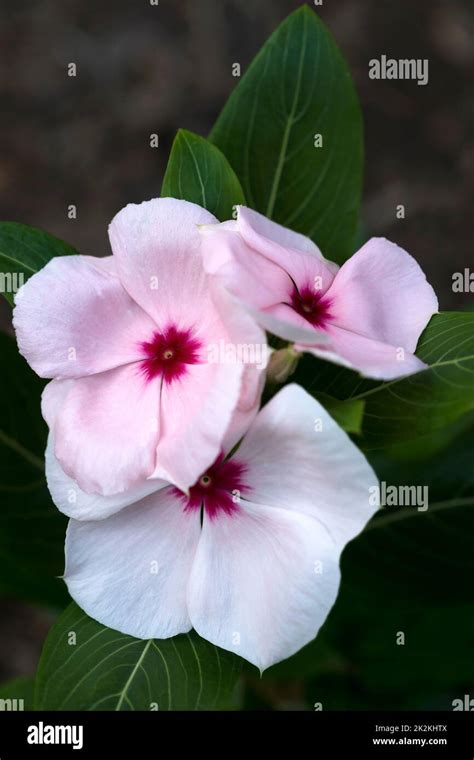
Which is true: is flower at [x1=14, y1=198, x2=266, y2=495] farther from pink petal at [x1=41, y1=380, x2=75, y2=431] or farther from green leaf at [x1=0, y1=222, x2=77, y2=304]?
green leaf at [x1=0, y1=222, x2=77, y2=304]

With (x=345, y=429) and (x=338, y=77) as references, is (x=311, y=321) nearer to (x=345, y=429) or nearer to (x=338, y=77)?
(x=345, y=429)

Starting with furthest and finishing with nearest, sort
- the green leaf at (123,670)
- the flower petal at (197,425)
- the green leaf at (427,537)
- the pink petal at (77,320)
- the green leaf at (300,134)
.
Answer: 1. the green leaf at (427,537)
2. the green leaf at (300,134)
3. the green leaf at (123,670)
4. the pink petal at (77,320)
5. the flower petal at (197,425)

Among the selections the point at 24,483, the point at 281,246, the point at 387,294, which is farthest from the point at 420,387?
the point at 24,483

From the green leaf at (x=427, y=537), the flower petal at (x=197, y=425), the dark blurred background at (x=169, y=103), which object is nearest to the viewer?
the flower petal at (x=197, y=425)

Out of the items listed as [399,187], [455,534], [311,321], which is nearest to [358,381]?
[311,321]

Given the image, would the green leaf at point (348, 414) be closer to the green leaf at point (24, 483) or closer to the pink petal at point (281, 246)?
the pink petal at point (281, 246)

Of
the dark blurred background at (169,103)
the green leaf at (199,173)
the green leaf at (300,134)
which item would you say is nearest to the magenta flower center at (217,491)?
the green leaf at (199,173)
